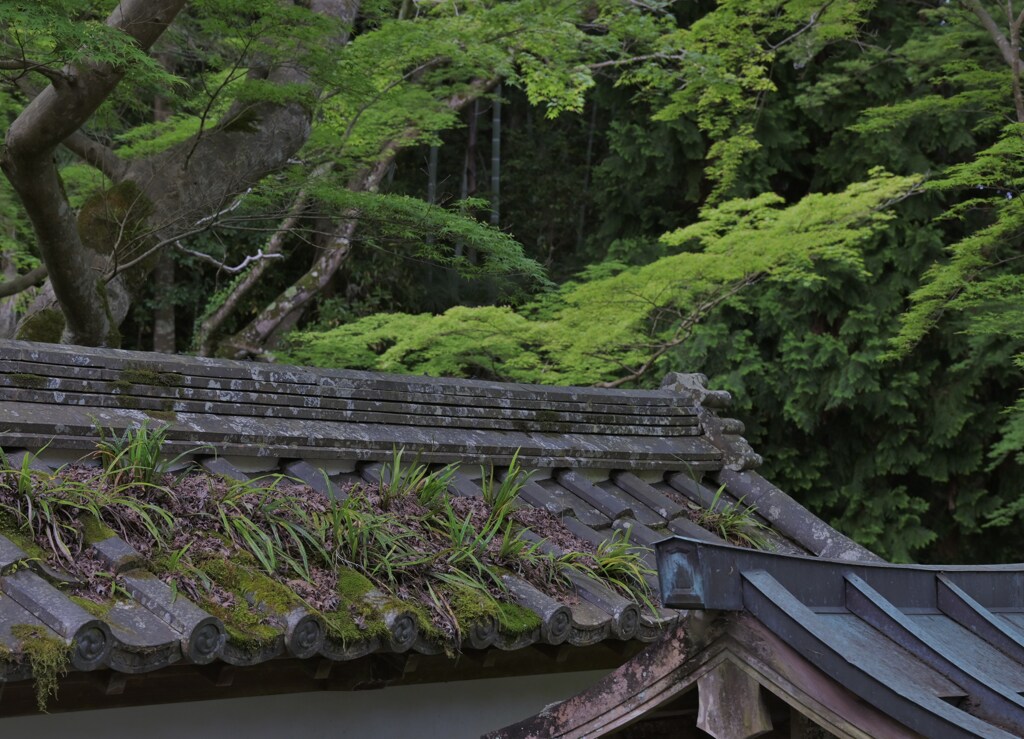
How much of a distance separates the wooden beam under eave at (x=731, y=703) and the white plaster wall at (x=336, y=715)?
1.69 meters

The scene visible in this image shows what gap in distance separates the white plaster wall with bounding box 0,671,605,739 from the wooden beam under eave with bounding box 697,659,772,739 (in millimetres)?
1688

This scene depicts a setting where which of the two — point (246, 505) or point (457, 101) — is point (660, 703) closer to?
point (246, 505)

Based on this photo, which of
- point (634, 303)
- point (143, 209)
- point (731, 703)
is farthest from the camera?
point (634, 303)

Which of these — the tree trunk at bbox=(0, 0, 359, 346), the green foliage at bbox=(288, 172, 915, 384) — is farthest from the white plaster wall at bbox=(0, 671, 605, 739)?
the green foliage at bbox=(288, 172, 915, 384)

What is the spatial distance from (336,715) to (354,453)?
982mm

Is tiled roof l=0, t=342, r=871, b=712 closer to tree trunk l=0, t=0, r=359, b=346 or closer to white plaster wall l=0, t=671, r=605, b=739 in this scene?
white plaster wall l=0, t=671, r=605, b=739

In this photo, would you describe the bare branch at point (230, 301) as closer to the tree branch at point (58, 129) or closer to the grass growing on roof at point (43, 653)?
the tree branch at point (58, 129)

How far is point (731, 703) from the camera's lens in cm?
210

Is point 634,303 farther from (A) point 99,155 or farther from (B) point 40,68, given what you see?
(B) point 40,68

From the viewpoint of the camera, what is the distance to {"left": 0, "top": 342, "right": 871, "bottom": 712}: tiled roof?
256 centimetres

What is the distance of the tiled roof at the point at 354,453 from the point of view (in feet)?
8.41

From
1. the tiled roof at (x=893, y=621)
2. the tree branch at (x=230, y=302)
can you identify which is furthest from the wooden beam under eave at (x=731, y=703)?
the tree branch at (x=230, y=302)

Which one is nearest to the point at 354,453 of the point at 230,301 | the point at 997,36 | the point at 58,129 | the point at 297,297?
the point at 58,129

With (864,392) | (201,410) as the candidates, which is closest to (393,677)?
(201,410)
